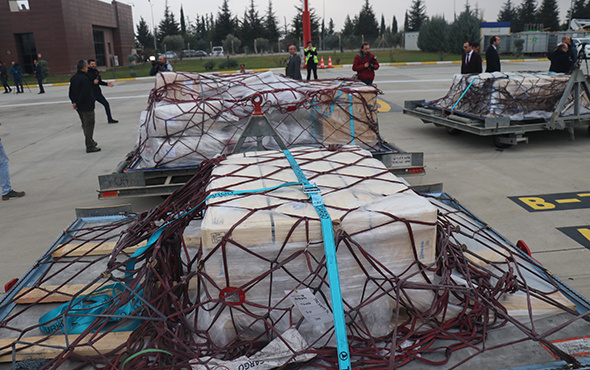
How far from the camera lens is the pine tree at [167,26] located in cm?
6525

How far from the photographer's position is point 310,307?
232 cm

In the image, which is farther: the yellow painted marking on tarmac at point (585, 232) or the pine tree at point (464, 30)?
the pine tree at point (464, 30)

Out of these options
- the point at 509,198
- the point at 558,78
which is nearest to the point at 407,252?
the point at 509,198

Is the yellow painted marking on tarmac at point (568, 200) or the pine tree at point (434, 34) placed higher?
the pine tree at point (434, 34)

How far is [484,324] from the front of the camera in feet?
8.14

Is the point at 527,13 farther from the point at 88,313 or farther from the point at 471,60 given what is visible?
the point at 88,313

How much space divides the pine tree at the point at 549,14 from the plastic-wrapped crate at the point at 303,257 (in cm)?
6797

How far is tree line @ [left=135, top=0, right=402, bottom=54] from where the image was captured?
177 feet

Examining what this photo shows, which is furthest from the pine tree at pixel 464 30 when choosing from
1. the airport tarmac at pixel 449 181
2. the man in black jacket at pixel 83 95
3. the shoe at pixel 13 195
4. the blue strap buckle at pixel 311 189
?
the blue strap buckle at pixel 311 189

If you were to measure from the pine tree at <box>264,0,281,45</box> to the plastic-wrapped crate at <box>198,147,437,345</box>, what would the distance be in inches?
2370

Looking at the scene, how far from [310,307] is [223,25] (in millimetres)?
64168

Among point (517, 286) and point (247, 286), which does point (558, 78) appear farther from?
point (247, 286)

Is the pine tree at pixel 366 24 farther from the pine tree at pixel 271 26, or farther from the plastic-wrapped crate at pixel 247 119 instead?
the plastic-wrapped crate at pixel 247 119

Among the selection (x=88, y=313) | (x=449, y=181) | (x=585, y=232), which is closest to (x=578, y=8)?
(x=449, y=181)
